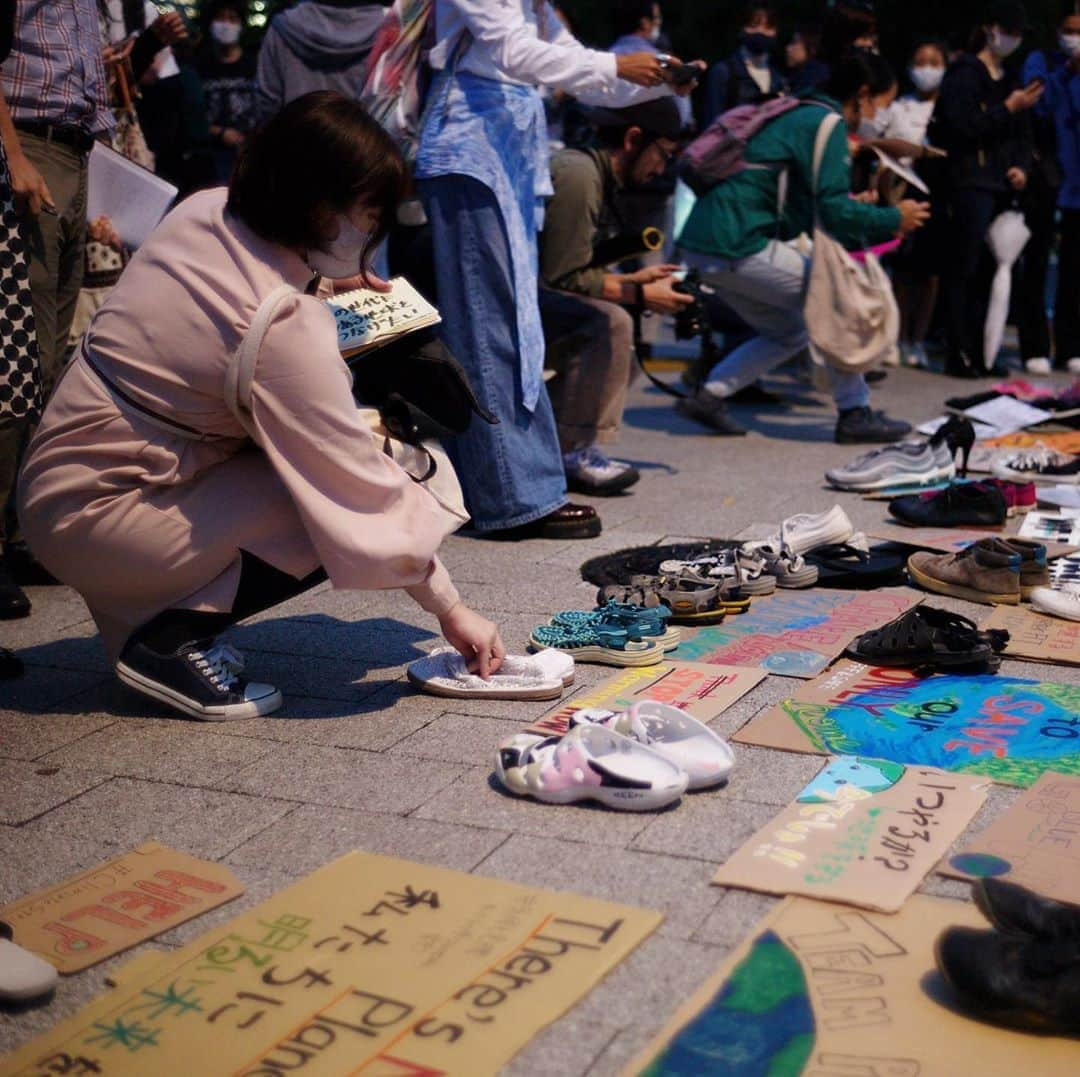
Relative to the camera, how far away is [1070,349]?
9.24m

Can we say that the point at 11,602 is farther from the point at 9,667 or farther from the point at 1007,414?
the point at 1007,414

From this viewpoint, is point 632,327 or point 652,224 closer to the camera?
point 632,327

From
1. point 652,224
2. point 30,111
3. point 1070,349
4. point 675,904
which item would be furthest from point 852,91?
point 675,904

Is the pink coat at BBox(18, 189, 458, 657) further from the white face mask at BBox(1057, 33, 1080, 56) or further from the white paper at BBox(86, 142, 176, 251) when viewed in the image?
the white face mask at BBox(1057, 33, 1080, 56)

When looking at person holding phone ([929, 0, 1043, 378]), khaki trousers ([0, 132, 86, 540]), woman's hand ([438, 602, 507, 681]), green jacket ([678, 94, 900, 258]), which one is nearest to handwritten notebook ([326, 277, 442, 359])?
woman's hand ([438, 602, 507, 681])

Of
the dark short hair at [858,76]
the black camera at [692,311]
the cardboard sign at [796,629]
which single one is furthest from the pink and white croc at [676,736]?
the dark short hair at [858,76]

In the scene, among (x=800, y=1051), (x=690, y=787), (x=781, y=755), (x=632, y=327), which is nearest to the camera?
(x=800, y=1051)

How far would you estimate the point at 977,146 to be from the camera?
8609 mm

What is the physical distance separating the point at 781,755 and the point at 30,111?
8.79 ft

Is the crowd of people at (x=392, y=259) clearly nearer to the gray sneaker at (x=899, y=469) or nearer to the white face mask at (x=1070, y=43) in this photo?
the white face mask at (x=1070, y=43)

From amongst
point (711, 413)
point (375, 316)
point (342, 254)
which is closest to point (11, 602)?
point (375, 316)

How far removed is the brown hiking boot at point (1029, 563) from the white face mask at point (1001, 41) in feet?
17.3

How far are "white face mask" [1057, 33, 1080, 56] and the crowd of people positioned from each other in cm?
2

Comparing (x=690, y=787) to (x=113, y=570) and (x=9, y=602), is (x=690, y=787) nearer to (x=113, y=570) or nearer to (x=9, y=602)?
(x=113, y=570)
